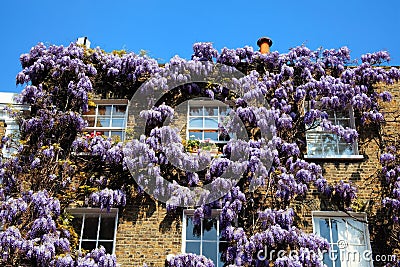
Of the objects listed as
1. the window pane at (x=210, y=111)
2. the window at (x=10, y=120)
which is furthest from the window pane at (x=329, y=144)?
the window at (x=10, y=120)

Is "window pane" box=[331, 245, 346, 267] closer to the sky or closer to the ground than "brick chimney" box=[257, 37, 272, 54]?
closer to the ground

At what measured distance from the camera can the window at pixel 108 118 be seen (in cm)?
1276

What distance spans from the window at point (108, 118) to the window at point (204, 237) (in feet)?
8.34

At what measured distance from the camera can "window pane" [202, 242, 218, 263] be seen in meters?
11.0

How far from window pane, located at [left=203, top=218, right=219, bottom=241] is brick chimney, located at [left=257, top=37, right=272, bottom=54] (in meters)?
4.81

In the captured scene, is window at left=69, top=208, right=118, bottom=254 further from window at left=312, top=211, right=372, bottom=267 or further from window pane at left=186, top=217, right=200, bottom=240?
window at left=312, top=211, right=372, bottom=267

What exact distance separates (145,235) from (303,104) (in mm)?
4490

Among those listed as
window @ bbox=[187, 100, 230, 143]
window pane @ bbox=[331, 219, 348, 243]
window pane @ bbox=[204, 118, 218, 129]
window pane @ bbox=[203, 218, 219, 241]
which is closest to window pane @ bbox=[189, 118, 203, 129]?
window @ bbox=[187, 100, 230, 143]

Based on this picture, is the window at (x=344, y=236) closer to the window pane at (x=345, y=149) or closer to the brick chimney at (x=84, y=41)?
the window pane at (x=345, y=149)

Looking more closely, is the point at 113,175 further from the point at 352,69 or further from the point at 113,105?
the point at 352,69

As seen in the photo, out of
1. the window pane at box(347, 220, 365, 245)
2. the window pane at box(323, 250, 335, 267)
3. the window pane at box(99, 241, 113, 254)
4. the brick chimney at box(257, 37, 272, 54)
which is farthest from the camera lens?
the brick chimney at box(257, 37, 272, 54)

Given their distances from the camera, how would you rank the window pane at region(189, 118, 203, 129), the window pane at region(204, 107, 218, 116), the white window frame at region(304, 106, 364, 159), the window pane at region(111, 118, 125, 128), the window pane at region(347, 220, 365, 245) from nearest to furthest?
the window pane at region(347, 220, 365, 245) < the white window frame at region(304, 106, 364, 159) < the window pane at region(189, 118, 203, 129) < the window pane at region(111, 118, 125, 128) < the window pane at region(204, 107, 218, 116)

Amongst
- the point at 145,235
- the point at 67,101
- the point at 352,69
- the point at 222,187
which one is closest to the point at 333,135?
the point at 352,69

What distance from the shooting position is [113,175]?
470 inches
